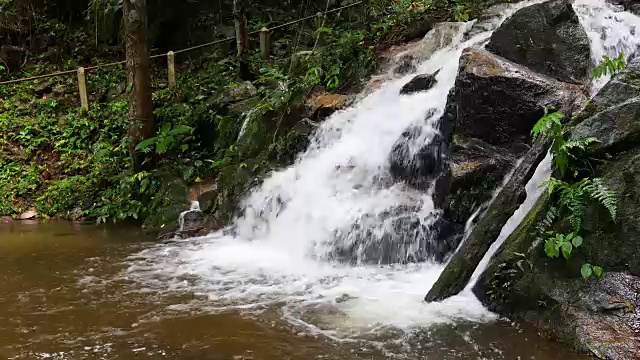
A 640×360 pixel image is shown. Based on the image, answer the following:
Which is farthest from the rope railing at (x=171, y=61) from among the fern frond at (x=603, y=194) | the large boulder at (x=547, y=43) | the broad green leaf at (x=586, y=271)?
the broad green leaf at (x=586, y=271)

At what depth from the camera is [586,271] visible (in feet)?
15.5

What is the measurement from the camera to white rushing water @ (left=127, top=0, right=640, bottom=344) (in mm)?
5418

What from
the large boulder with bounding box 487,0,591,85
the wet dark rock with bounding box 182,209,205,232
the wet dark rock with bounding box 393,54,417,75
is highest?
the large boulder with bounding box 487,0,591,85

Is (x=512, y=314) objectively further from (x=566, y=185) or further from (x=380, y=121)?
(x=380, y=121)

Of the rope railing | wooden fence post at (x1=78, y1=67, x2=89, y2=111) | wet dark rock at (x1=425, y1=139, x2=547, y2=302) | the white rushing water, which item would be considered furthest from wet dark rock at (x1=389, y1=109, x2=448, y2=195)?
wooden fence post at (x1=78, y1=67, x2=89, y2=111)

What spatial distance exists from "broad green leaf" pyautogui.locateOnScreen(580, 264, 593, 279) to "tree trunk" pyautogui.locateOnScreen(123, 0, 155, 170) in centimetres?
800

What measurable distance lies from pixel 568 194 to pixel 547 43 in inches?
135

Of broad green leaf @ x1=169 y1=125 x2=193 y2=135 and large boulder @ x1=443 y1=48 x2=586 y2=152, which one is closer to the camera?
large boulder @ x1=443 y1=48 x2=586 y2=152

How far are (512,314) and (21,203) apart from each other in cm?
924

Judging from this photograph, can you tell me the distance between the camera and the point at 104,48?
51.1ft

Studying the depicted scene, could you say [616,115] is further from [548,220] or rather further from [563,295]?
[563,295]

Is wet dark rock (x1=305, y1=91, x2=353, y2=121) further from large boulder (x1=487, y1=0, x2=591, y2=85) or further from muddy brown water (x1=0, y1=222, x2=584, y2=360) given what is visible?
muddy brown water (x1=0, y1=222, x2=584, y2=360)

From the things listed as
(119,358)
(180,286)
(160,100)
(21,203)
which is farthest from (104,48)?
(119,358)

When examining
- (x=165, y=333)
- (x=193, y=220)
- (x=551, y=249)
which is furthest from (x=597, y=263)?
(x=193, y=220)
